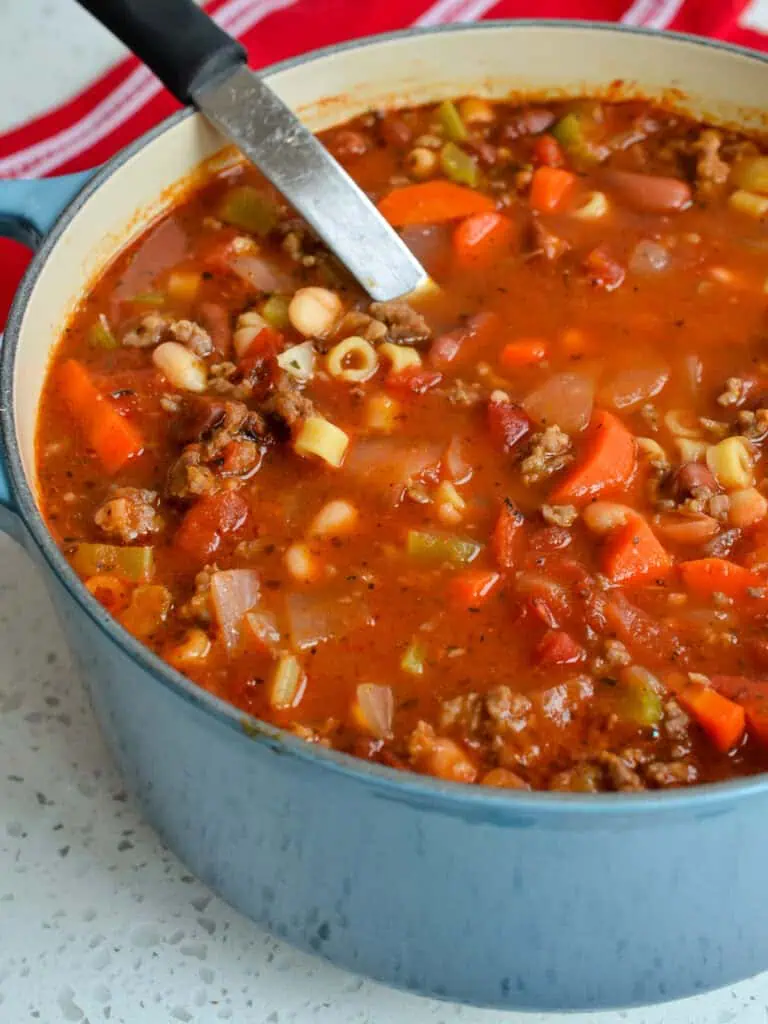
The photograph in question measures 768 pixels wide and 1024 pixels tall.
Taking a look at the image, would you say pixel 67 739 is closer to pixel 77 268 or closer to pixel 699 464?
pixel 77 268

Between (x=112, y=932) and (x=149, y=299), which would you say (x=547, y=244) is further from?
(x=112, y=932)

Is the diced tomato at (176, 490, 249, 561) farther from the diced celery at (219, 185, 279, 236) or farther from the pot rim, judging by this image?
the diced celery at (219, 185, 279, 236)

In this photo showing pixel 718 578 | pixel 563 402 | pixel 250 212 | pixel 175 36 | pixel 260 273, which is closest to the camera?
pixel 718 578

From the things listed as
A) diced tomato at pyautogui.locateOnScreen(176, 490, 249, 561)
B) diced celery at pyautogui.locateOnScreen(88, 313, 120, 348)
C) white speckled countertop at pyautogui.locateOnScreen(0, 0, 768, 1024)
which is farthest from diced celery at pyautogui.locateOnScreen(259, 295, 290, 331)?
white speckled countertop at pyautogui.locateOnScreen(0, 0, 768, 1024)

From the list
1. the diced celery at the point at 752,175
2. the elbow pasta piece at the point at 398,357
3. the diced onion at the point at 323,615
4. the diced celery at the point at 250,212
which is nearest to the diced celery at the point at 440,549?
the diced onion at the point at 323,615

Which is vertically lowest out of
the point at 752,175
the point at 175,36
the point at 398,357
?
the point at 752,175

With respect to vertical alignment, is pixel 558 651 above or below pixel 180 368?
below

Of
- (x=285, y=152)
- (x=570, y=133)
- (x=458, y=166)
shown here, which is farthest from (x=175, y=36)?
(x=570, y=133)
